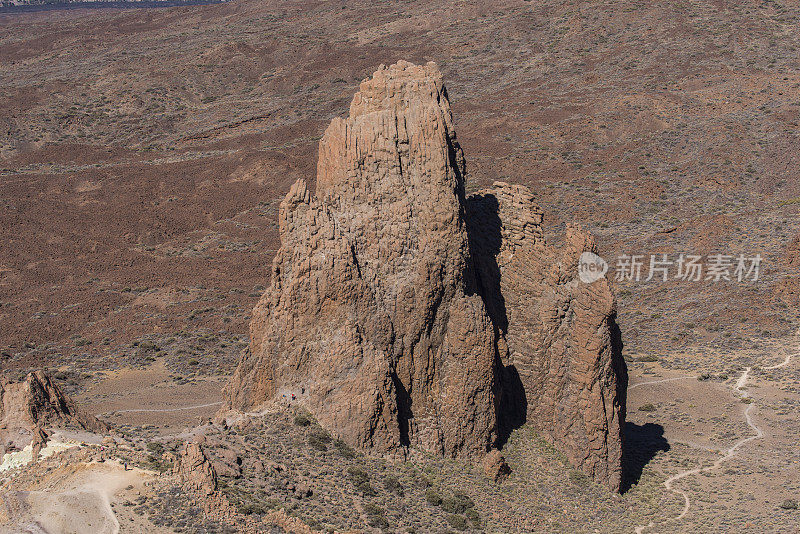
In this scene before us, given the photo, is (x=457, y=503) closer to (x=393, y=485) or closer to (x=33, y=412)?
(x=393, y=485)

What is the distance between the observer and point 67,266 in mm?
63875

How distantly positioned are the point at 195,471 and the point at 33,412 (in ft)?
22.0

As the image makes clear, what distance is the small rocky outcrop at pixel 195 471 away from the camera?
2309cm

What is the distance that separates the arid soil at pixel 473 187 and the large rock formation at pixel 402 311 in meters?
1.48

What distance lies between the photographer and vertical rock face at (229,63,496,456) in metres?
26.4

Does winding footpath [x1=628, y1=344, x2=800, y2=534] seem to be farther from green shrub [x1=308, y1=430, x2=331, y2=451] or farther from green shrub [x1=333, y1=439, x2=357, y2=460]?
green shrub [x1=308, y1=430, x2=331, y2=451]

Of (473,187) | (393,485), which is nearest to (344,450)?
(393,485)

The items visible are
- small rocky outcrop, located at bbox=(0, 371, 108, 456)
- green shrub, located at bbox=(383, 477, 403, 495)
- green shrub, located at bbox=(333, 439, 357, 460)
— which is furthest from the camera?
green shrub, located at bbox=(333, 439, 357, 460)

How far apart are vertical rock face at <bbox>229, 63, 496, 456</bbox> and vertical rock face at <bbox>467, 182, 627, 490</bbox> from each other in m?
2.33

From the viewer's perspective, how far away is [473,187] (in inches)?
2773

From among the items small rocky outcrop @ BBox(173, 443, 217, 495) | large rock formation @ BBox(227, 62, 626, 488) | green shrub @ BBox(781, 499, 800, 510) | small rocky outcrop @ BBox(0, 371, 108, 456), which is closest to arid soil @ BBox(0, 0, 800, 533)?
small rocky outcrop @ BBox(173, 443, 217, 495)

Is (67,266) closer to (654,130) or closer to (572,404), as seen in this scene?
(572,404)

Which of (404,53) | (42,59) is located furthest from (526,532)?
(42,59)

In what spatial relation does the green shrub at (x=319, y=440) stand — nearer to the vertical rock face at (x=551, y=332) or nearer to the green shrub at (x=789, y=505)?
the vertical rock face at (x=551, y=332)
